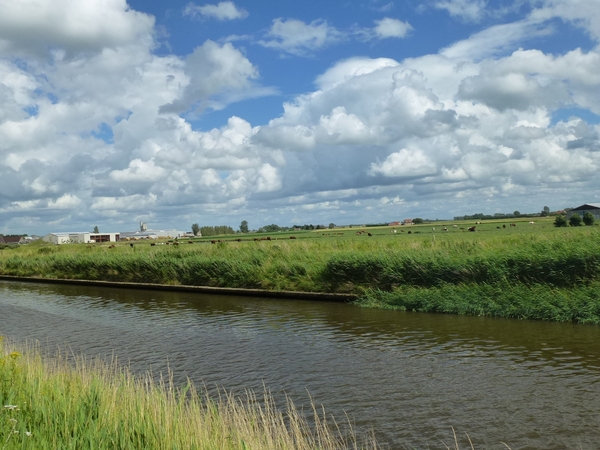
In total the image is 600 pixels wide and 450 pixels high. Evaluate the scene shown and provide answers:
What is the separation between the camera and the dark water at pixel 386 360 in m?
8.18

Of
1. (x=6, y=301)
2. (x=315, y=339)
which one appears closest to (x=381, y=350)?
(x=315, y=339)

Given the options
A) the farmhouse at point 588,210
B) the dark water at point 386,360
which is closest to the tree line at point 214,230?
the farmhouse at point 588,210

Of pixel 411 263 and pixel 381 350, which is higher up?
pixel 411 263

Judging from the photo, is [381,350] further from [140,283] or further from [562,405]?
[140,283]

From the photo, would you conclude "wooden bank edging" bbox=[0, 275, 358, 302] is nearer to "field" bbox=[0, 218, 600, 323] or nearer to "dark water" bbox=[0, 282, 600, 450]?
"field" bbox=[0, 218, 600, 323]

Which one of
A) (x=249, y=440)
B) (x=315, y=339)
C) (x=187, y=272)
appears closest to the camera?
(x=249, y=440)

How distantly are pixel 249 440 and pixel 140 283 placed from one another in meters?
27.7

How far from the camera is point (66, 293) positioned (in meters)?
30.6

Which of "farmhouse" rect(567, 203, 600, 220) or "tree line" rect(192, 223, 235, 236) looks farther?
"tree line" rect(192, 223, 235, 236)

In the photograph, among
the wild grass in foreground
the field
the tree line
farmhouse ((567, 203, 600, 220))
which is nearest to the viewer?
the wild grass in foreground

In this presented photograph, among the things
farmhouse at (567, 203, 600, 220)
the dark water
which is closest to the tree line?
farmhouse at (567, 203, 600, 220)

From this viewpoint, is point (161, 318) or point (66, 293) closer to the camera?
point (161, 318)

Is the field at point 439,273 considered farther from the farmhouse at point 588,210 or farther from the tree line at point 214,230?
the tree line at point 214,230

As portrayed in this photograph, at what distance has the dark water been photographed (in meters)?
8.18
